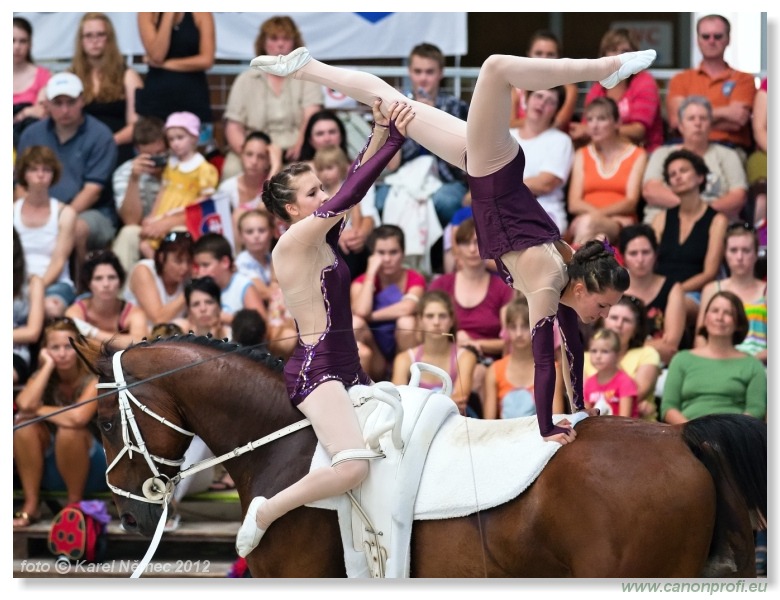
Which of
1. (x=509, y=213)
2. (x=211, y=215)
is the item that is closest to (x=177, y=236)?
(x=211, y=215)

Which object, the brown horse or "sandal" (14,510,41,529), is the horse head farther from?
"sandal" (14,510,41,529)

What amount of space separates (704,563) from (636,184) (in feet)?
11.9

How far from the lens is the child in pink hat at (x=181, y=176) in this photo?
24.9ft

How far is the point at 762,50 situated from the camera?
23.4 feet

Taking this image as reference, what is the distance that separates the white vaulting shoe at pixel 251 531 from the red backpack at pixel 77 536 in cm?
199

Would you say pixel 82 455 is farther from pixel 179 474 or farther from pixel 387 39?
pixel 387 39

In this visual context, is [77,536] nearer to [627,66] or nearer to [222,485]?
[222,485]

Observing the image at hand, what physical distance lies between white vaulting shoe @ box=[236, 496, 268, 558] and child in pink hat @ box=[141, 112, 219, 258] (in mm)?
3475

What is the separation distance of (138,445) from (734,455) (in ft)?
6.64

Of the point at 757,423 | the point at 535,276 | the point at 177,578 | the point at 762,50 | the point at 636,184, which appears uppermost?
the point at 762,50

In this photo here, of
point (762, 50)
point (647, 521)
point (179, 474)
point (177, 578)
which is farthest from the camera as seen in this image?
point (762, 50)

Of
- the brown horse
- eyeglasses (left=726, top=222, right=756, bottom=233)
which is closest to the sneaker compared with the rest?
the brown horse

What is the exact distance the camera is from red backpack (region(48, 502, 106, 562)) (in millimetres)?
6129

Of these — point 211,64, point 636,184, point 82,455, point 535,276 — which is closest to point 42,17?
point 211,64
